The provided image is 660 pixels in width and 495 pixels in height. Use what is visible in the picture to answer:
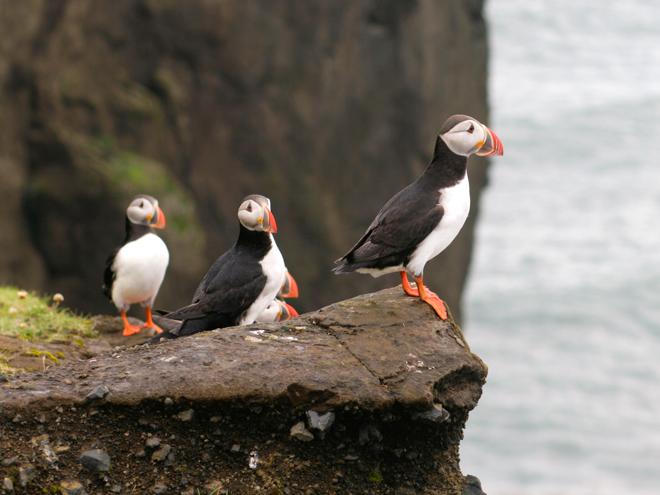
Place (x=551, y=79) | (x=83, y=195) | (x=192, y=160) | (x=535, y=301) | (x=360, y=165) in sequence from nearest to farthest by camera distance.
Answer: (x=83, y=195) < (x=192, y=160) < (x=360, y=165) < (x=535, y=301) < (x=551, y=79)

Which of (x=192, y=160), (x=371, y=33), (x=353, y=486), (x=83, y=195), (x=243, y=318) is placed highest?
(x=371, y=33)

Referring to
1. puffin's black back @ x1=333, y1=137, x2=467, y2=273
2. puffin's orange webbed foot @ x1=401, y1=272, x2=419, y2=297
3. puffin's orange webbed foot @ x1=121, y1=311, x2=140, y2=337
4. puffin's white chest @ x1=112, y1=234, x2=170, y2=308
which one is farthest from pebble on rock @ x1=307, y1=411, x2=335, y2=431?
puffin's white chest @ x1=112, y1=234, x2=170, y2=308

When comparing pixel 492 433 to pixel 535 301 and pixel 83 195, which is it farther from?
pixel 83 195

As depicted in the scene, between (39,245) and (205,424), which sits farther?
(39,245)

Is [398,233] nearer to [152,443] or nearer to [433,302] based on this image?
[433,302]

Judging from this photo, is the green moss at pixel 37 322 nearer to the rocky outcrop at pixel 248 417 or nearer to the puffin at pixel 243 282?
the puffin at pixel 243 282

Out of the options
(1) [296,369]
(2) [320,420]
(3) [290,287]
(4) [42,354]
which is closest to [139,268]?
(3) [290,287]

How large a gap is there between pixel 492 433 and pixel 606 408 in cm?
352

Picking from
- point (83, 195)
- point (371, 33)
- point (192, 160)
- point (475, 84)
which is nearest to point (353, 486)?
point (83, 195)

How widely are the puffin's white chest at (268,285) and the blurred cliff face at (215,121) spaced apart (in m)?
11.2

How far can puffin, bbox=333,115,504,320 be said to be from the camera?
6641mm

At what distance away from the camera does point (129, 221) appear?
8.84 meters

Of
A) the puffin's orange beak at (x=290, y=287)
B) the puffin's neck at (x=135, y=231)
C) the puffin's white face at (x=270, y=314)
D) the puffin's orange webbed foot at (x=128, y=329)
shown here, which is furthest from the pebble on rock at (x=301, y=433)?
the puffin's neck at (x=135, y=231)

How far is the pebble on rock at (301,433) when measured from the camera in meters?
5.59
